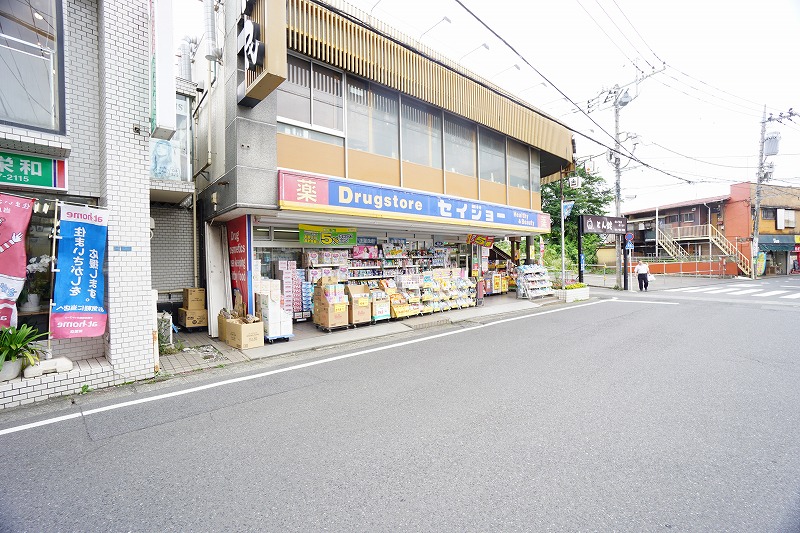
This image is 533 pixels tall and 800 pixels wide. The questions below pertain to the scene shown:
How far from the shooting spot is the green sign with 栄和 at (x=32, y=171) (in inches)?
191

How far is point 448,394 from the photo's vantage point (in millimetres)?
4691

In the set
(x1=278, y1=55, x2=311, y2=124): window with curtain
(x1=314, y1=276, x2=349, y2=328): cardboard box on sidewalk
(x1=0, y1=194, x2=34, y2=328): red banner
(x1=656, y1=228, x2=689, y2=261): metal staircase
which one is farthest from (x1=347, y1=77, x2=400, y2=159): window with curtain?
(x1=656, y1=228, x2=689, y2=261): metal staircase

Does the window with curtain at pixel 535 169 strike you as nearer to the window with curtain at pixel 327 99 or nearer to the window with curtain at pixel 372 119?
the window with curtain at pixel 372 119

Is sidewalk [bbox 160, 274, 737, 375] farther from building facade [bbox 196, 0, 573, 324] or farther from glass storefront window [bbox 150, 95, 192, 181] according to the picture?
glass storefront window [bbox 150, 95, 192, 181]

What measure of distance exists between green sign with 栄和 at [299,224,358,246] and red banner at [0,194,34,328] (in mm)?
5389

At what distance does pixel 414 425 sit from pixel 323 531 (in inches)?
64.8

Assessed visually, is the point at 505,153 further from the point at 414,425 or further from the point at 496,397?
the point at 414,425

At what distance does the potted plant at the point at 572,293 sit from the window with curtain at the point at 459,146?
21.6ft

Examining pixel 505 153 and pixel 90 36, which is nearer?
pixel 90 36

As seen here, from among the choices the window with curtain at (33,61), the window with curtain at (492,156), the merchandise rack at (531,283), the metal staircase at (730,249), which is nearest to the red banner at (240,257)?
the window with curtain at (33,61)

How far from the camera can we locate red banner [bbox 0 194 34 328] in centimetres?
471

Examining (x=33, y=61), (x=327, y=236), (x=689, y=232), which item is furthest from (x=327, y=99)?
(x=689, y=232)

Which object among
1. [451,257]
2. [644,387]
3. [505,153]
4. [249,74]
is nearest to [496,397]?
[644,387]

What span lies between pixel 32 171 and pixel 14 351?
2.55 metres
